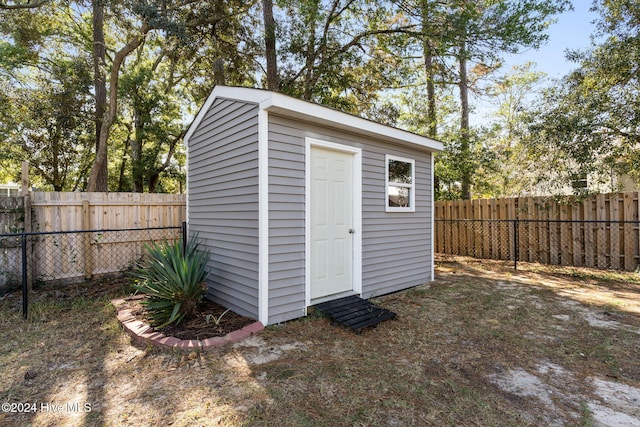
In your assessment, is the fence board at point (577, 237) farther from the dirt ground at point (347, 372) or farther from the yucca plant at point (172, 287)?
the yucca plant at point (172, 287)

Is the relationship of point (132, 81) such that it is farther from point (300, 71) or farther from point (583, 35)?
point (583, 35)

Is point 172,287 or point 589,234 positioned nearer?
point 172,287

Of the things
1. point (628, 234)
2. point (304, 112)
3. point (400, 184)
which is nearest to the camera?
point (304, 112)

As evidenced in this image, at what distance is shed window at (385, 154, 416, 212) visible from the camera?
488 centimetres

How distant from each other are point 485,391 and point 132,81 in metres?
10.7

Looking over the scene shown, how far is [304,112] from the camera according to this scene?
3576 mm

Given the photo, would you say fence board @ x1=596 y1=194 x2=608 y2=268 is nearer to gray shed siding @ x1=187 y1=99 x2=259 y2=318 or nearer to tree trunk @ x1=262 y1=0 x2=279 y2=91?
gray shed siding @ x1=187 y1=99 x2=259 y2=318

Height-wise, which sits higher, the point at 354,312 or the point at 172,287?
the point at 172,287

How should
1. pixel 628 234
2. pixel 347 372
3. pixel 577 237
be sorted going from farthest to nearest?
pixel 577 237, pixel 628 234, pixel 347 372

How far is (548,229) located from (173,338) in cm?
783

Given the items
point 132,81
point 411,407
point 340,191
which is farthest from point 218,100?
point 132,81

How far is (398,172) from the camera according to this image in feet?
16.7

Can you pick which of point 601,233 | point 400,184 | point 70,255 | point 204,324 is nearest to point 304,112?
point 400,184

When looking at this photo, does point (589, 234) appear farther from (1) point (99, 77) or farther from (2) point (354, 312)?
(1) point (99, 77)
